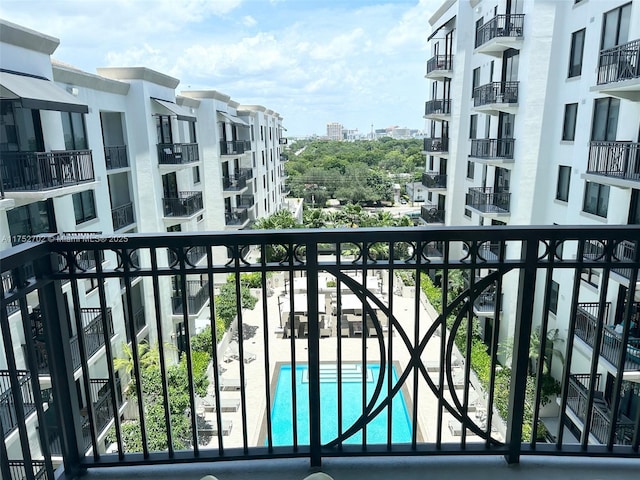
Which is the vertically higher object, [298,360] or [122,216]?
[122,216]

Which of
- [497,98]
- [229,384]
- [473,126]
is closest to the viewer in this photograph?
[229,384]

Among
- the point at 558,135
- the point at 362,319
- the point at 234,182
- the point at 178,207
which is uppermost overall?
the point at 558,135

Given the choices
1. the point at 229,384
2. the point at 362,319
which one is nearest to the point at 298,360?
the point at 229,384

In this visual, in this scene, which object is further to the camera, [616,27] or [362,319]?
[616,27]

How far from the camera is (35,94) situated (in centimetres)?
735

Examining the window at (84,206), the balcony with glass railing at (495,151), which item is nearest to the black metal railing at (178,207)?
the window at (84,206)

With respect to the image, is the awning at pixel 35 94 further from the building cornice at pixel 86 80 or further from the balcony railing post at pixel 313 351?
the balcony railing post at pixel 313 351

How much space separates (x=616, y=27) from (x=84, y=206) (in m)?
11.9

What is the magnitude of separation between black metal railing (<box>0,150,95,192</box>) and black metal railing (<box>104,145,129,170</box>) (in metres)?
2.77

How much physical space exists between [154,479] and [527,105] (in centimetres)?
1255

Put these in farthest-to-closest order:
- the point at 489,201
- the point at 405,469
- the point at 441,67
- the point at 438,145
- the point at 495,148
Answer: the point at 438,145
the point at 441,67
the point at 489,201
the point at 495,148
the point at 405,469

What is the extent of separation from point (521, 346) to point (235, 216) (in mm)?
19567

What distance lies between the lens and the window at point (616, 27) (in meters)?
8.76

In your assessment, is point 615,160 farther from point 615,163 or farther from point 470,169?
point 470,169
